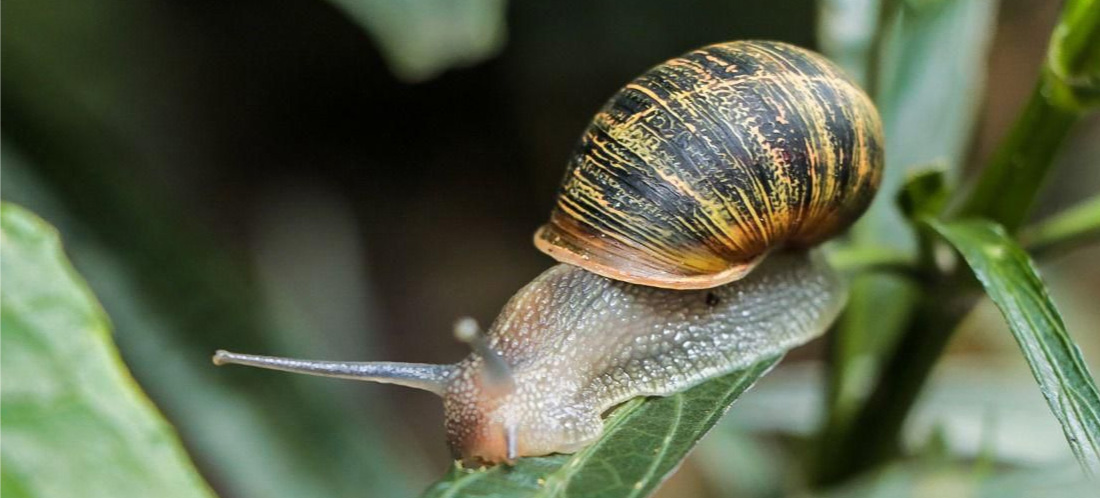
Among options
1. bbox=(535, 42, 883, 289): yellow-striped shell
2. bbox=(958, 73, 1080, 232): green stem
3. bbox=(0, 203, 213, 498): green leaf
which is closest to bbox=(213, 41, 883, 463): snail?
bbox=(535, 42, 883, 289): yellow-striped shell

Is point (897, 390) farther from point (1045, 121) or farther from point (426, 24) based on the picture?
point (426, 24)

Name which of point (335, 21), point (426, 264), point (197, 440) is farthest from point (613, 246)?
point (426, 264)

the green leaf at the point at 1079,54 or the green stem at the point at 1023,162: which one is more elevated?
the green leaf at the point at 1079,54

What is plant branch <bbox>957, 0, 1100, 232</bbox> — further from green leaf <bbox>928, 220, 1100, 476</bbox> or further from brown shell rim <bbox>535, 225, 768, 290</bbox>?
brown shell rim <bbox>535, 225, 768, 290</bbox>

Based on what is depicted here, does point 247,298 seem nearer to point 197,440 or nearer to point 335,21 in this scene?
point 197,440

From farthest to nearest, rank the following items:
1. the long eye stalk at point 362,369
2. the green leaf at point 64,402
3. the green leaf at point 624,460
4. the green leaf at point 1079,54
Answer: the long eye stalk at point 362,369 → the green leaf at point 1079,54 → the green leaf at point 624,460 → the green leaf at point 64,402

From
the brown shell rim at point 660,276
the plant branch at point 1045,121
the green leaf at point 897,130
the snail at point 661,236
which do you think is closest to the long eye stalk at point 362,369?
the snail at point 661,236

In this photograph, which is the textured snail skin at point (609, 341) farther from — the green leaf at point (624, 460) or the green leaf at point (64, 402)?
the green leaf at point (64, 402)

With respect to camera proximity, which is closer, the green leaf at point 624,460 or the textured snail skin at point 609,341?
the green leaf at point 624,460
